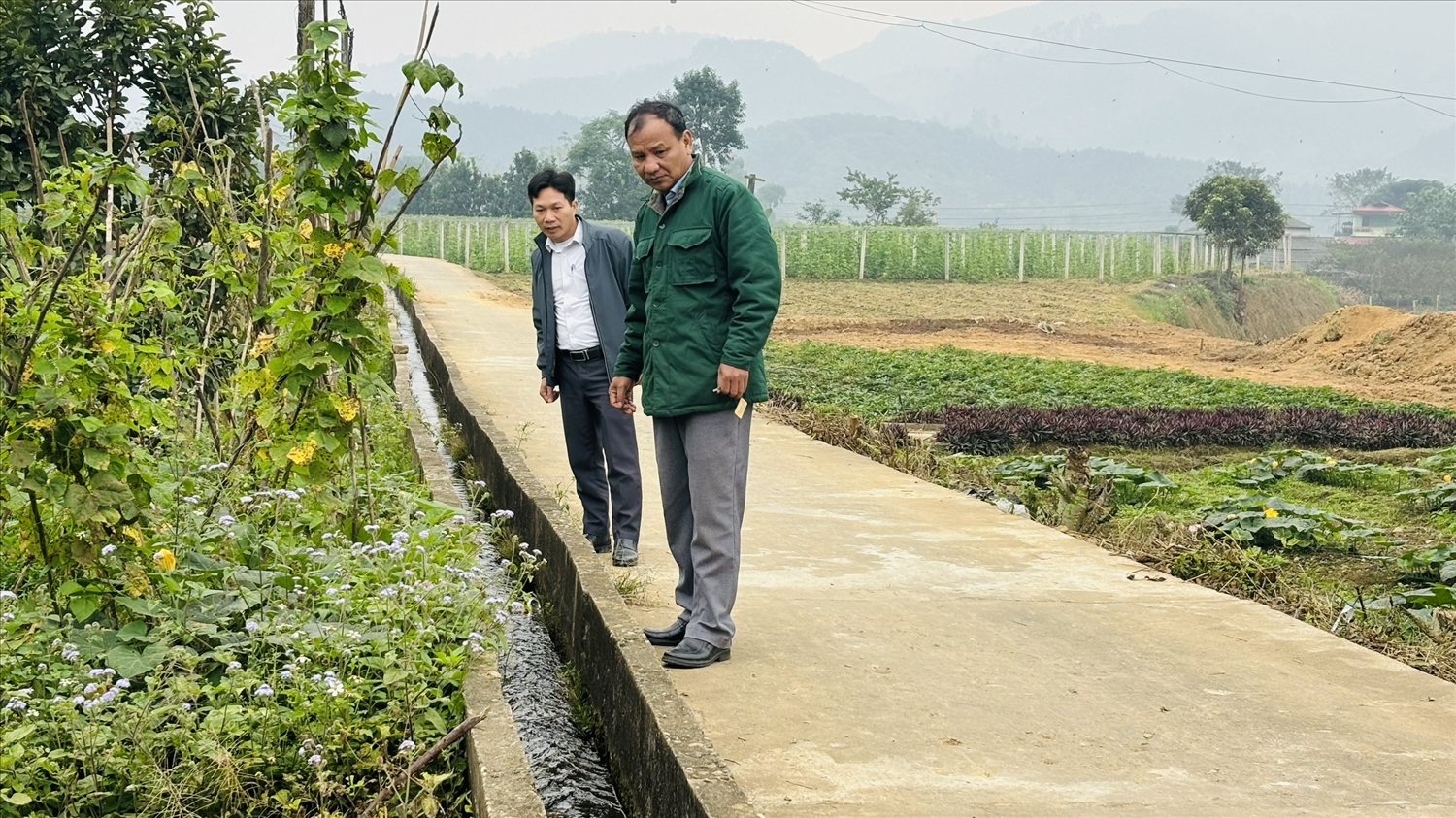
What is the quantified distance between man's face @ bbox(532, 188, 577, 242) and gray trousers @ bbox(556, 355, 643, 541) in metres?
0.58

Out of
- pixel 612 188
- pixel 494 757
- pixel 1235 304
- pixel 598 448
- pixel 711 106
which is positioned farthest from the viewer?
pixel 711 106

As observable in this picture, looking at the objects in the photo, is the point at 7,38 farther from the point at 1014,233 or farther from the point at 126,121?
the point at 1014,233

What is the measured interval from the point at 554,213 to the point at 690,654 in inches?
93.1

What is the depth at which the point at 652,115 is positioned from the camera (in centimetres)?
469

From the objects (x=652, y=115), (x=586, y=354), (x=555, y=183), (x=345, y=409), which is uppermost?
(x=652, y=115)

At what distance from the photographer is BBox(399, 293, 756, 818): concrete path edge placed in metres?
3.53

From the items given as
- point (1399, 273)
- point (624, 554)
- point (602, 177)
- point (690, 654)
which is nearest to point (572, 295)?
point (624, 554)

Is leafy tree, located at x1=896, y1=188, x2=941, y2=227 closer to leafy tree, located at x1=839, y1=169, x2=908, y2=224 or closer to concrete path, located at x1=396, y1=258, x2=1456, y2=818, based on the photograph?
leafy tree, located at x1=839, y1=169, x2=908, y2=224

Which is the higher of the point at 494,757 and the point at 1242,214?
the point at 1242,214

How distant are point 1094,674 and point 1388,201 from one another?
13174 centimetres

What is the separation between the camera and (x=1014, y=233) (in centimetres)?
4716

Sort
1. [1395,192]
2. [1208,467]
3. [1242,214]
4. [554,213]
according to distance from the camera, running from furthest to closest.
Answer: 1. [1395,192]
2. [1242,214]
3. [1208,467]
4. [554,213]

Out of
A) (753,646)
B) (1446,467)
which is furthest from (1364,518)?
(753,646)

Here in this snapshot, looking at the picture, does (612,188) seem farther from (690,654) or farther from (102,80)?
(690,654)
